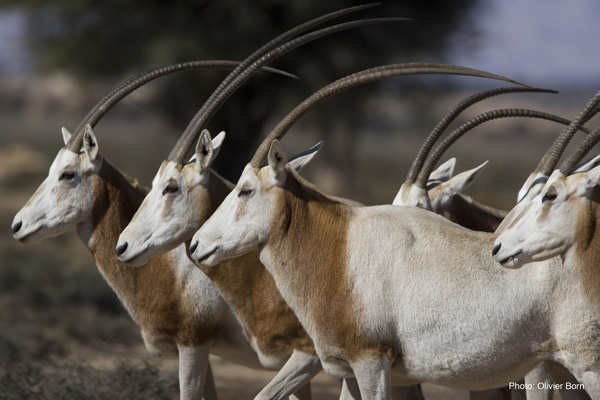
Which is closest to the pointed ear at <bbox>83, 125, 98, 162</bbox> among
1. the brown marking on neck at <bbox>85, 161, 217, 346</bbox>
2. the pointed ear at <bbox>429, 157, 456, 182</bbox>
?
the brown marking on neck at <bbox>85, 161, 217, 346</bbox>

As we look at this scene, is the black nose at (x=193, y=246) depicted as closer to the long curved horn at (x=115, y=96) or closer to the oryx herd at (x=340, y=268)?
the oryx herd at (x=340, y=268)

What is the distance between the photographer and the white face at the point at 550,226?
4.21 meters

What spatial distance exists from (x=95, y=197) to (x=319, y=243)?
5.91 feet

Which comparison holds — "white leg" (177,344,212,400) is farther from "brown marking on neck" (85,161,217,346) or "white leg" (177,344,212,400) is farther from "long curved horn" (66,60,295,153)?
"long curved horn" (66,60,295,153)

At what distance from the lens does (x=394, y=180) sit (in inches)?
1190

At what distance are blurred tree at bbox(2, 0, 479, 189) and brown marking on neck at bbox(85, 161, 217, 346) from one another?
21.9ft

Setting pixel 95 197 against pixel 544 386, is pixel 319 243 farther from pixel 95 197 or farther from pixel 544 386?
pixel 95 197

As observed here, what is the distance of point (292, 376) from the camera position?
5137 millimetres

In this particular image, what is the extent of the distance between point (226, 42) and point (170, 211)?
807cm

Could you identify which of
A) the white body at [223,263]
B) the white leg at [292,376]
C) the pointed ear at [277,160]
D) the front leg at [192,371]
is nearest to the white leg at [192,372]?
the front leg at [192,371]

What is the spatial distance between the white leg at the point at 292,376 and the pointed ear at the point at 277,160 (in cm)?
103

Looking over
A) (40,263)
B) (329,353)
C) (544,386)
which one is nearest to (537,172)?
(544,386)

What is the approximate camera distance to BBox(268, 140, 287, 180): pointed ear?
473cm

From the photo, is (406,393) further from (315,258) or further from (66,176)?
(66,176)
